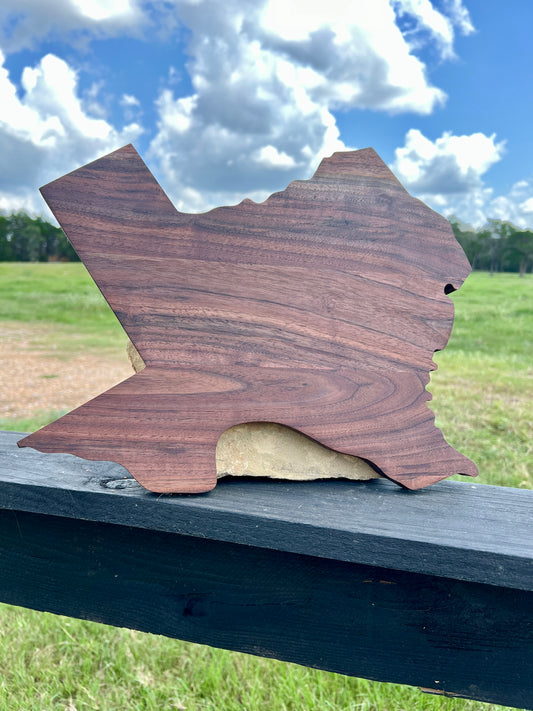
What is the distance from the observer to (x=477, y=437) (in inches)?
124

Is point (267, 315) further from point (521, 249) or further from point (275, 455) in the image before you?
point (521, 249)

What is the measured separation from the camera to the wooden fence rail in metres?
0.85

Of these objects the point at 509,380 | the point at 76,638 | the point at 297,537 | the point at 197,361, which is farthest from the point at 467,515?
the point at 509,380

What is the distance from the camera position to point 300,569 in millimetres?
972

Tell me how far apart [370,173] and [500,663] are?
841 millimetres

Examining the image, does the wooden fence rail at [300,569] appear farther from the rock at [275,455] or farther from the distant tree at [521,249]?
the distant tree at [521,249]

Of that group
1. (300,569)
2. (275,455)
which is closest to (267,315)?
(275,455)

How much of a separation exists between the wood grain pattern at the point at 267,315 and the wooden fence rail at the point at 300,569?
0.09m

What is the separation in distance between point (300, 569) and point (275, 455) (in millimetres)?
193

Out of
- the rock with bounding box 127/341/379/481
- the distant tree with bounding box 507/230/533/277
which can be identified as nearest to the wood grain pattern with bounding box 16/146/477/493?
the rock with bounding box 127/341/379/481

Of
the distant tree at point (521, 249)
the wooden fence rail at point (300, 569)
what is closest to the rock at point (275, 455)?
the wooden fence rail at point (300, 569)

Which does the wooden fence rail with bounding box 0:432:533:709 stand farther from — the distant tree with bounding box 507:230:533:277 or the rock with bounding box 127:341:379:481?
the distant tree with bounding box 507:230:533:277

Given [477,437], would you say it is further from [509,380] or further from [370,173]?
[370,173]

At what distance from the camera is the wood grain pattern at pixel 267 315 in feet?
3.11
